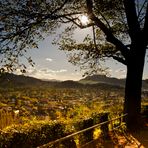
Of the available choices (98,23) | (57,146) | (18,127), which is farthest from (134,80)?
(18,127)

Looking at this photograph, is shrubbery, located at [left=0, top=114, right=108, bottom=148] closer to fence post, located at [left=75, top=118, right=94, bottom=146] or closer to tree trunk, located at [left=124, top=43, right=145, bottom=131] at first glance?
fence post, located at [left=75, top=118, right=94, bottom=146]

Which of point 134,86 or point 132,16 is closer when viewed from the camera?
point 132,16

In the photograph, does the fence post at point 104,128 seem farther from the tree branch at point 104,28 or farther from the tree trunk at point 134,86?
the tree branch at point 104,28

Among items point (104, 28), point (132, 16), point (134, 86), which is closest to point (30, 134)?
point (104, 28)

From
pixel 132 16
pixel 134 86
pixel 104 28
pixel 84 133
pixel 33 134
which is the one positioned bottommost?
pixel 84 133

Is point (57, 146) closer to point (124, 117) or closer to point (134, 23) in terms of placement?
point (124, 117)

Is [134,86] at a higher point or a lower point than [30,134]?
higher

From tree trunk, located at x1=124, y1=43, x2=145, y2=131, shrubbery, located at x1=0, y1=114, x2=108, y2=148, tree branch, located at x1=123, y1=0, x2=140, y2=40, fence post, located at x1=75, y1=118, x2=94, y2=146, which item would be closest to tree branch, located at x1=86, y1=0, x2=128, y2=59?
tree trunk, located at x1=124, y1=43, x2=145, y2=131

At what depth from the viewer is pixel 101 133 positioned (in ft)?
59.5

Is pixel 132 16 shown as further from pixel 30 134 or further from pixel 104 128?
A: pixel 30 134

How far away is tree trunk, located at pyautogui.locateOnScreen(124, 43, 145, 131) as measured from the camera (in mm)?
22281

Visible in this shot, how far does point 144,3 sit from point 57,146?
14.6 meters

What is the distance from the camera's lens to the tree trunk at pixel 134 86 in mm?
22281

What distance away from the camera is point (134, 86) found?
2239cm
